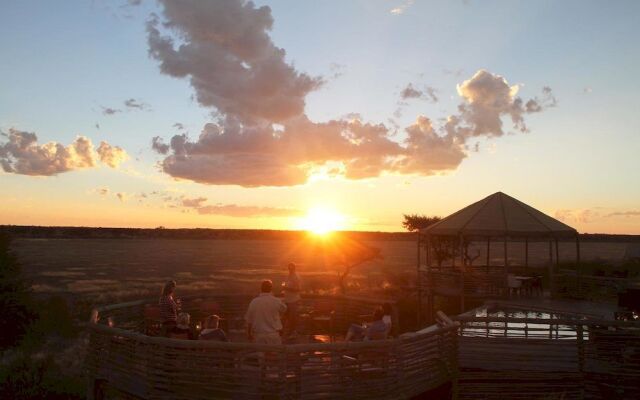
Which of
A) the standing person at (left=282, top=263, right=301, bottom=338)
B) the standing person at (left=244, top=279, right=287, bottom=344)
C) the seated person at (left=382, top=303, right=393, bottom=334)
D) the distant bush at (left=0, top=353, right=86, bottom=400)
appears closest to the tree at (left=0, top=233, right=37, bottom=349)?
the distant bush at (left=0, top=353, right=86, bottom=400)

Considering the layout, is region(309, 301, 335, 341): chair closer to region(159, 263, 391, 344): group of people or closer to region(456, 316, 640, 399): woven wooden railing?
region(159, 263, 391, 344): group of people

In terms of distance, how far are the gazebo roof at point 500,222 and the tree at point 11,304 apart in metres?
13.5

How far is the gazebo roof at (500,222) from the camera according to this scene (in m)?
18.7

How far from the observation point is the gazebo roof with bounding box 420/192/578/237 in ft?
61.2

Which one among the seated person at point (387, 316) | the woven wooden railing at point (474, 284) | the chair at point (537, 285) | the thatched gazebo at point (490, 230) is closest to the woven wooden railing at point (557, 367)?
the seated person at point (387, 316)

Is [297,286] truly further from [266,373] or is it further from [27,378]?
[27,378]

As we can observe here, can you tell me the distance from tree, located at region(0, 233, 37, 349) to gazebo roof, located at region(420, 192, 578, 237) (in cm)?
1355

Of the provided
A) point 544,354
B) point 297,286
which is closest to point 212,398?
point 297,286

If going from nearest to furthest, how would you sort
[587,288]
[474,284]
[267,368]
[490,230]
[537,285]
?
[267,368] → [490,230] → [474,284] → [587,288] → [537,285]

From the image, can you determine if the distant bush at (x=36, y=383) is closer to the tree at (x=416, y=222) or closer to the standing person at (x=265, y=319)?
the standing person at (x=265, y=319)

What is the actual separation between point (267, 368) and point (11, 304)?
41.6 ft

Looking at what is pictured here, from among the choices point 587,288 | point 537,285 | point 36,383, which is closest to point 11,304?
point 36,383

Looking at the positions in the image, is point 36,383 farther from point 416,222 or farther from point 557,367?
point 416,222

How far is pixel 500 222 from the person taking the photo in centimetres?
1912
